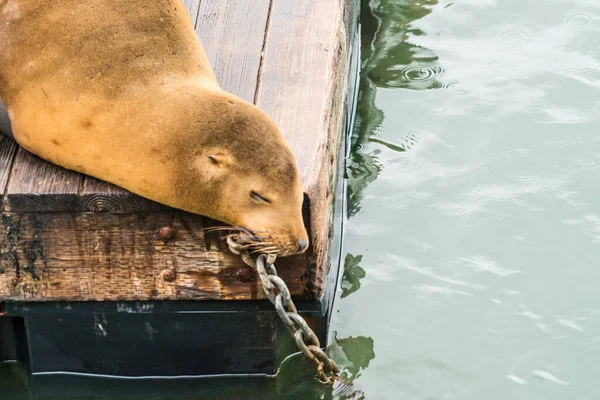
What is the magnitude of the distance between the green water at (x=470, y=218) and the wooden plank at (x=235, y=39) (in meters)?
1.06

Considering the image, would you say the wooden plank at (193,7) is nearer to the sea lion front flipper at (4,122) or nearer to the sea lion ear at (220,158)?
the sea lion front flipper at (4,122)

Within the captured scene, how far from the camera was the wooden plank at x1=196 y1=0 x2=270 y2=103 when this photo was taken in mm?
3701

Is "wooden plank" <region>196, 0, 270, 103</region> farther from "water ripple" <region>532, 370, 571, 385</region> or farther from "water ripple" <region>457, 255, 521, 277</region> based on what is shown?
"water ripple" <region>532, 370, 571, 385</region>

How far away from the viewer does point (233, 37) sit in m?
3.96

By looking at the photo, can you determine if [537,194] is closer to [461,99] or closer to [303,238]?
[461,99]

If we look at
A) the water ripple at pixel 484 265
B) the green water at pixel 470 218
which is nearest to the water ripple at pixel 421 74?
the green water at pixel 470 218

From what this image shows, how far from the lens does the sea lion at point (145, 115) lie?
9.66ft

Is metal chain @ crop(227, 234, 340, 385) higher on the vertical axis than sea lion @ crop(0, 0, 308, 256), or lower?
lower

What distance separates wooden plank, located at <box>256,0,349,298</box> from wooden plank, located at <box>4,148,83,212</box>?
75 cm

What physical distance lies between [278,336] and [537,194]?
1588 millimetres

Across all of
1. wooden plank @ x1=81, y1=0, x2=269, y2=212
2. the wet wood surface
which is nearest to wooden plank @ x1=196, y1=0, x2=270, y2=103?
wooden plank @ x1=81, y1=0, x2=269, y2=212

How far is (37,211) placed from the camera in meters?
3.18

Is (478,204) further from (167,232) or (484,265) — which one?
(167,232)

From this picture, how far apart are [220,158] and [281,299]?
478 millimetres
